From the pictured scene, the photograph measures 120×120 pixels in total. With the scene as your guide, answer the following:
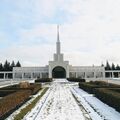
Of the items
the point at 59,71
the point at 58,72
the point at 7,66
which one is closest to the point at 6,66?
the point at 7,66

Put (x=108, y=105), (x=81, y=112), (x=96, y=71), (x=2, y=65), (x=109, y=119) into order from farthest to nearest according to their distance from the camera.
Result: (x=2, y=65) < (x=96, y=71) < (x=108, y=105) < (x=81, y=112) < (x=109, y=119)

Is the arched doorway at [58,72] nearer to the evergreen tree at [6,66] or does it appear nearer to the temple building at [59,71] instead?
the temple building at [59,71]

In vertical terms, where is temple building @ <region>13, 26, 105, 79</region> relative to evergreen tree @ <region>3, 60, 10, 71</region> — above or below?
below

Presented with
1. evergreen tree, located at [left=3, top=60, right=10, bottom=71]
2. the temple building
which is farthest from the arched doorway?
evergreen tree, located at [left=3, top=60, right=10, bottom=71]

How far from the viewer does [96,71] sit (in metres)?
82.4

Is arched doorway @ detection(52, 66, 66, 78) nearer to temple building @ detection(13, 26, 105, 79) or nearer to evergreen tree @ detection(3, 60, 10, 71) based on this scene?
temple building @ detection(13, 26, 105, 79)

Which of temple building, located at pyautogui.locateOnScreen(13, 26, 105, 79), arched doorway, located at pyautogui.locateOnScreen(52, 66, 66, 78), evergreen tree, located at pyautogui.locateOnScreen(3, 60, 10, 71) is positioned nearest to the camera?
temple building, located at pyautogui.locateOnScreen(13, 26, 105, 79)

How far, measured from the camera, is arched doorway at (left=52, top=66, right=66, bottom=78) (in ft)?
273

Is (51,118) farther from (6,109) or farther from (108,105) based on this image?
(108,105)

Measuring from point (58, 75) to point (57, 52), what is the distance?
6859mm

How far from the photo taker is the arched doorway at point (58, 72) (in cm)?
8306

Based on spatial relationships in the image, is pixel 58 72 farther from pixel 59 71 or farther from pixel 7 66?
pixel 7 66

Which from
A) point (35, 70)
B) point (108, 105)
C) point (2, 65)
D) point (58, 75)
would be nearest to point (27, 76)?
point (35, 70)

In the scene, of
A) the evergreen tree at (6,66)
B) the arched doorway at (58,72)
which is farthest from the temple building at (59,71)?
the evergreen tree at (6,66)
